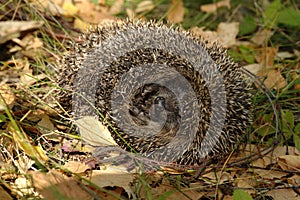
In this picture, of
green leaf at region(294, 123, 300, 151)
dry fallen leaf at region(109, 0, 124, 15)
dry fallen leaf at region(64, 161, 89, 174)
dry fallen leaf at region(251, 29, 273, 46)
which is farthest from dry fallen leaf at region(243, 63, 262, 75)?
dry fallen leaf at region(64, 161, 89, 174)

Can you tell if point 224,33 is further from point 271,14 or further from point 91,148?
point 91,148

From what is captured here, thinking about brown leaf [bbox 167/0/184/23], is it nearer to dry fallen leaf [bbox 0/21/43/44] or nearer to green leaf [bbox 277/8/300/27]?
green leaf [bbox 277/8/300/27]

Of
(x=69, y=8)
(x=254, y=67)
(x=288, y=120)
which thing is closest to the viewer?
(x=288, y=120)

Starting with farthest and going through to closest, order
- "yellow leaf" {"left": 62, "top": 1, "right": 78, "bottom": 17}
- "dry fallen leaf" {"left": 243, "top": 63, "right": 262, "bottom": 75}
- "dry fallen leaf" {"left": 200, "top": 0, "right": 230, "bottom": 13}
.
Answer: "dry fallen leaf" {"left": 200, "top": 0, "right": 230, "bottom": 13}
"yellow leaf" {"left": 62, "top": 1, "right": 78, "bottom": 17}
"dry fallen leaf" {"left": 243, "top": 63, "right": 262, "bottom": 75}

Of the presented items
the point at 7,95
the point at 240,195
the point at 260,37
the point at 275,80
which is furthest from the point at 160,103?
the point at 260,37

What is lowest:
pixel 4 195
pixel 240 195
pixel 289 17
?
pixel 4 195

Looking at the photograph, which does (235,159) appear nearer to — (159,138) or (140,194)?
(159,138)
